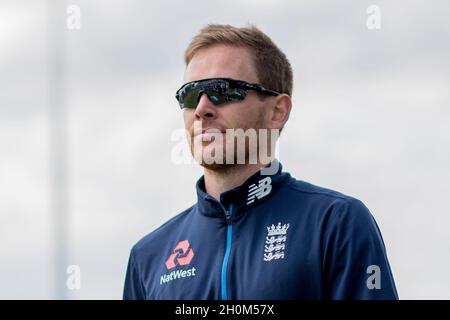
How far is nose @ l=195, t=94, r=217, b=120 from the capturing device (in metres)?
6.29

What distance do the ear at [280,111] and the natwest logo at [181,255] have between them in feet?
3.25

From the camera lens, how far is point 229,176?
6.35 metres

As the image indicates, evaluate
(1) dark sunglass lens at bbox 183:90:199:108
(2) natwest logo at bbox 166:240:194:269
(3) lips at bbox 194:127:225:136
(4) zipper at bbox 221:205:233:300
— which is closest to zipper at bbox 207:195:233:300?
(4) zipper at bbox 221:205:233:300

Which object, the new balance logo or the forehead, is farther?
the forehead

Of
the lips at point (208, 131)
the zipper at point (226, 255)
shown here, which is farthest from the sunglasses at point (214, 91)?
the zipper at point (226, 255)

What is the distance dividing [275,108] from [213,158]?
0.67 m

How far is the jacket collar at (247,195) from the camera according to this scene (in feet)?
20.6

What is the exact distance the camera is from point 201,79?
643 centimetres

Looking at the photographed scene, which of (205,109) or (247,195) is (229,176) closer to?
(247,195)

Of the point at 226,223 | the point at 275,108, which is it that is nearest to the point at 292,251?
the point at 226,223

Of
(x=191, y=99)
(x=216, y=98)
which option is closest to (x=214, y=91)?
(x=216, y=98)

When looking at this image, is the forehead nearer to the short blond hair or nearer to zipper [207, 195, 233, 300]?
the short blond hair

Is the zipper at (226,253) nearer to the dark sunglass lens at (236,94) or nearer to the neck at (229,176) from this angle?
the neck at (229,176)

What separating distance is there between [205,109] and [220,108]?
10 centimetres
